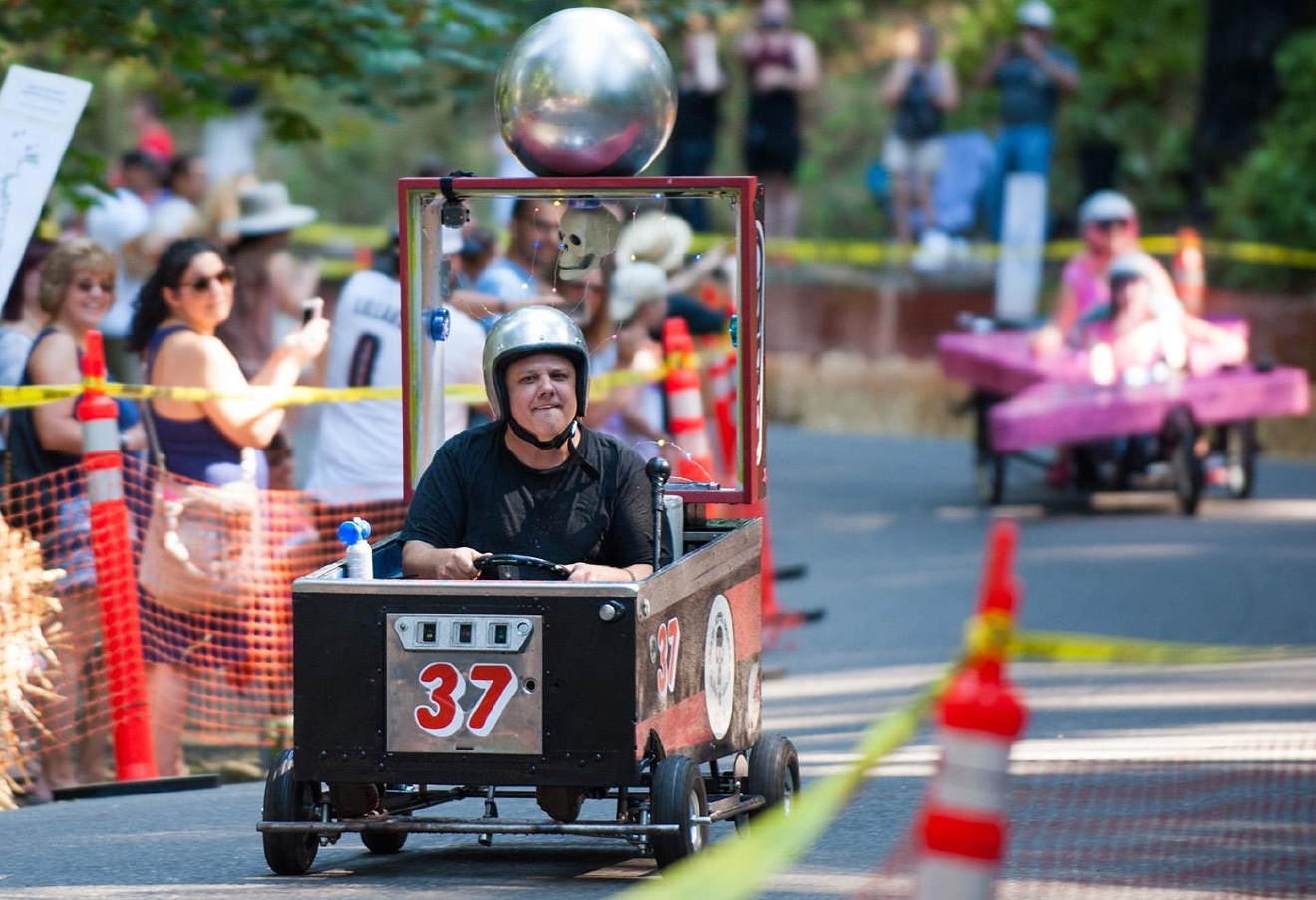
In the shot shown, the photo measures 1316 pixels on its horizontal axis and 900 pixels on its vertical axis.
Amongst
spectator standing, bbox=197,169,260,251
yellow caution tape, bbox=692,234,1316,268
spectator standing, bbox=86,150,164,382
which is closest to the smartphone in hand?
spectator standing, bbox=86,150,164,382

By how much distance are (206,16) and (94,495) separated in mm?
3456

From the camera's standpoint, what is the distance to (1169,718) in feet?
32.1

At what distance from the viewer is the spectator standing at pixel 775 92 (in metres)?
22.5

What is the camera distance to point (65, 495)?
9297 mm

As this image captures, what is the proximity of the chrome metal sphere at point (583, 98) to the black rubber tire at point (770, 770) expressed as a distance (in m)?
1.96

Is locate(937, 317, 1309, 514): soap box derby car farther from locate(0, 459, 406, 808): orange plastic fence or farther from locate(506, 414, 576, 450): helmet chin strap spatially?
locate(506, 414, 576, 450): helmet chin strap

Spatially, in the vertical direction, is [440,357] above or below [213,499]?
above

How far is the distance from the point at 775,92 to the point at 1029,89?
2.65m

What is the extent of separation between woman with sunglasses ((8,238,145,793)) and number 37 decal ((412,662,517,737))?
9.74 ft

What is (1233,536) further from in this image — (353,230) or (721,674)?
(353,230)

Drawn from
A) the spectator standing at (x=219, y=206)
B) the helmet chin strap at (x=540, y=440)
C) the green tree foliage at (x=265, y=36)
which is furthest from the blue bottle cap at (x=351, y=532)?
the spectator standing at (x=219, y=206)

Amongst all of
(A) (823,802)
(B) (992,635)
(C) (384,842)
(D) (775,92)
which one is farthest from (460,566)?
(D) (775,92)

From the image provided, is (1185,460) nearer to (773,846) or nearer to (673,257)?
(673,257)

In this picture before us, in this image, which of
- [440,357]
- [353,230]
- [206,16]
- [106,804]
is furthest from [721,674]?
[353,230]
